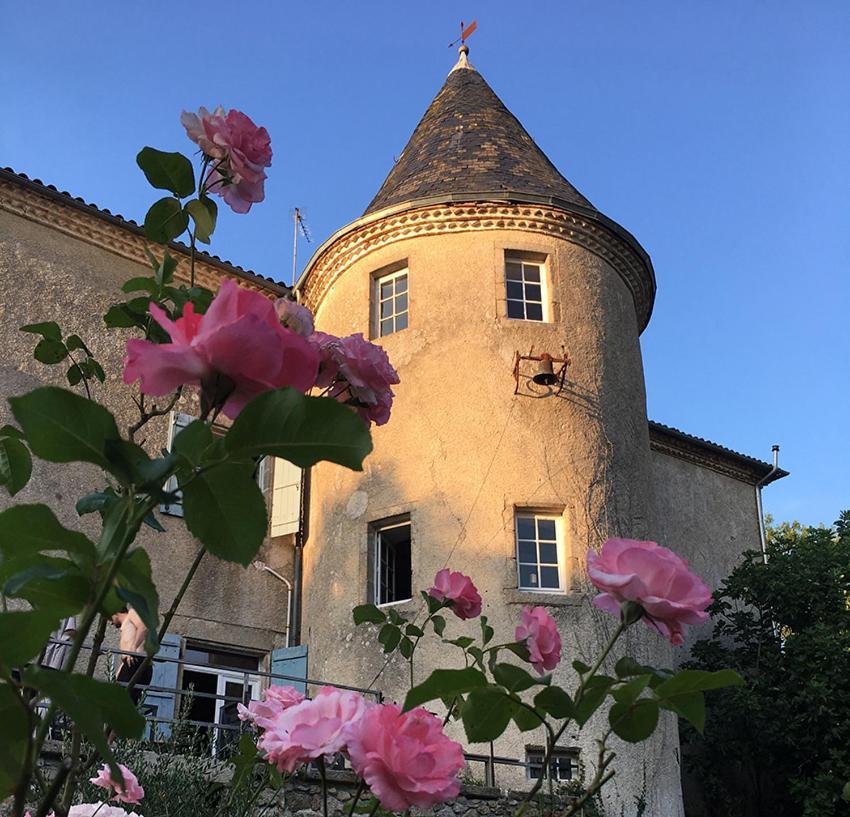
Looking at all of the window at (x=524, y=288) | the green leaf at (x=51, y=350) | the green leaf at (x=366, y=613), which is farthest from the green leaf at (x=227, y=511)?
the window at (x=524, y=288)

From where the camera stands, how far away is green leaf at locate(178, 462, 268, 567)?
1129mm

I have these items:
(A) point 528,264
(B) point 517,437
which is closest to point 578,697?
(B) point 517,437

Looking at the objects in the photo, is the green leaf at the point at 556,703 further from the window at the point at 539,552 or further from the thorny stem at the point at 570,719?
the window at the point at 539,552

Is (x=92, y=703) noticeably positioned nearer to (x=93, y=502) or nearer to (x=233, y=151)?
(x=93, y=502)

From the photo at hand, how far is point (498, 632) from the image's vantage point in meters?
10.7

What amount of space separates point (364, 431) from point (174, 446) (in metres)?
0.21

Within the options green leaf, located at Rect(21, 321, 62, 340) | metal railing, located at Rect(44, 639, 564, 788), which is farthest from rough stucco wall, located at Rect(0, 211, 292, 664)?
green leaf, located at Rect(21, 321, 62, 340)

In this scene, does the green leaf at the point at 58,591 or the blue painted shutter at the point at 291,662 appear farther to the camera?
the blue painted shutter at the point at 291,662

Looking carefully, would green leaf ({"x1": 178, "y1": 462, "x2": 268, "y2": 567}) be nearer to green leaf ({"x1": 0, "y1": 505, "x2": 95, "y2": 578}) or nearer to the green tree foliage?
green leaf ({"x1": 0, "y1": 505, "x2": 95, "y2": 578})

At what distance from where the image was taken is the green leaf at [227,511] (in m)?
1.13

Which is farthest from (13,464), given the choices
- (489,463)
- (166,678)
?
(166,678)

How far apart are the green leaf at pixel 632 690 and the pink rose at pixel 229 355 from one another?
25.6 inches

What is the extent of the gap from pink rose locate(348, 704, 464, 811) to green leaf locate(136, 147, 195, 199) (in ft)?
3.37

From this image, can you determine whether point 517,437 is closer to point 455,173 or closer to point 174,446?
point 455,173
